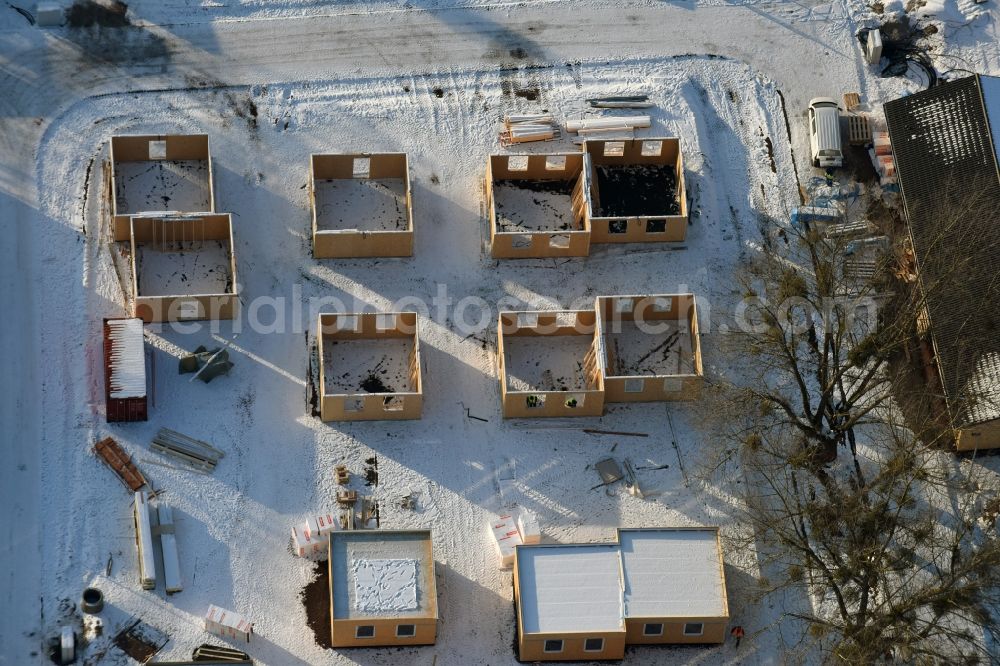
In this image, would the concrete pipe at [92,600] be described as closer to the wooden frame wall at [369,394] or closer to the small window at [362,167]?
the wooden frame wall at [369,394]

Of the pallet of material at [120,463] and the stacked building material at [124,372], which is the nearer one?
the pallet of material at [120,463]

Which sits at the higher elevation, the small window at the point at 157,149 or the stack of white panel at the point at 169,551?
the small window at the point at 157,149

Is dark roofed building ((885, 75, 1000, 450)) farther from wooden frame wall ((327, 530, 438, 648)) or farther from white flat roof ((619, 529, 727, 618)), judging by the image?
wooden frame wall ((327, 530, 438, 648))

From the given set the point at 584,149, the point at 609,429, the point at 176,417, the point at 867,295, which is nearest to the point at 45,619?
the point at 176,417

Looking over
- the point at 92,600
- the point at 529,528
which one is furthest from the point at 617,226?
the point at 92,600

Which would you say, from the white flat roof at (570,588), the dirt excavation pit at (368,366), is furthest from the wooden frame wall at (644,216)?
the white flat roof at (570,588)

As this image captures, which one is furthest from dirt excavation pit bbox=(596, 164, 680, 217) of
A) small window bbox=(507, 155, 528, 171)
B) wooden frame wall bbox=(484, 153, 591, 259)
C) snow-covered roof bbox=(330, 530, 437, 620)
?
snow-covered roof bbox=(330, 530, 437, 620)
